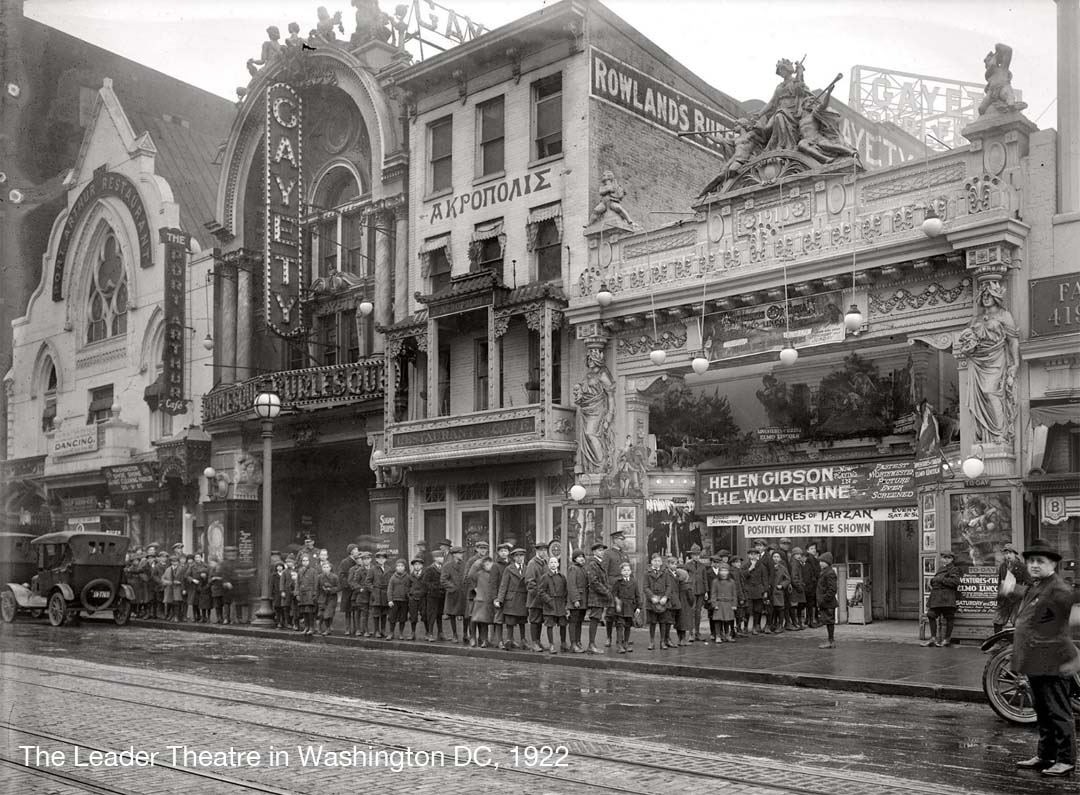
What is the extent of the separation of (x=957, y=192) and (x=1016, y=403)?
380cm

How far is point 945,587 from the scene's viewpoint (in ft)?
59.7

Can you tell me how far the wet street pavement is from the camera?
9.14 metres

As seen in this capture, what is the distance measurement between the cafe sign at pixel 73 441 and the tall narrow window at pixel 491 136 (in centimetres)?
1985

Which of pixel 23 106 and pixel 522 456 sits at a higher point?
pixel 23 106

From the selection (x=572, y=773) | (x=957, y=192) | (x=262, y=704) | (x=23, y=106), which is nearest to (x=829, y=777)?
(x=572, y=773)

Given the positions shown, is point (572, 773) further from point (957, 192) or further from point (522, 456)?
point (522, 456)

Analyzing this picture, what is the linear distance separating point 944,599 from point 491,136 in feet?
52.8

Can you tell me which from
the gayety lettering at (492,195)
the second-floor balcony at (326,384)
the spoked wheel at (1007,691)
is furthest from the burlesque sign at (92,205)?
the spoked wheel at (1007,691)

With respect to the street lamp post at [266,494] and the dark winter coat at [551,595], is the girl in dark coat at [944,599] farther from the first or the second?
the street lamp post at [266,494]

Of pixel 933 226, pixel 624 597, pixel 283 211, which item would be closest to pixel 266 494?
pixel 283 211

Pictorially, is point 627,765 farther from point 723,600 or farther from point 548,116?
point 548,116

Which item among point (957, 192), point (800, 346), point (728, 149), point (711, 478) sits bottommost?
point (711, 478)

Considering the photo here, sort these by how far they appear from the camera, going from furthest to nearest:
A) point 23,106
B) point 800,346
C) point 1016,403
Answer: point 800,346, point 1016,403, point 23,106

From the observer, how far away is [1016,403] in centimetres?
1852
